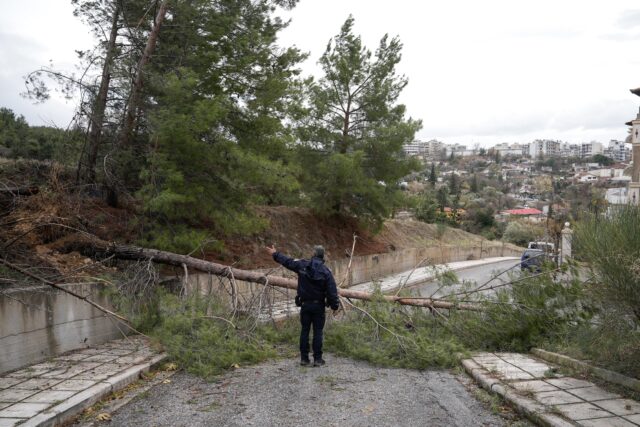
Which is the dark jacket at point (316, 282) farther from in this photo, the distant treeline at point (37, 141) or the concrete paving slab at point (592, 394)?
the distant treeline at point (37, 141)

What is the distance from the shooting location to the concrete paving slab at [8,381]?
641 cm

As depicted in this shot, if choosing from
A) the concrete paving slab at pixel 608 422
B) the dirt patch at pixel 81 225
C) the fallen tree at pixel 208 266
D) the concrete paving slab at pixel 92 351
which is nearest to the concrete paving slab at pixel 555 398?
the concrete paving slab at pixel 608 422

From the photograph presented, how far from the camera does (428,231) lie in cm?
3994

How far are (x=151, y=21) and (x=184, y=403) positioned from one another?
10574mm

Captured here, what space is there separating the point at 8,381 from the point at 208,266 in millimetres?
4602

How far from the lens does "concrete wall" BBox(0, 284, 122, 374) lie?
7070mm

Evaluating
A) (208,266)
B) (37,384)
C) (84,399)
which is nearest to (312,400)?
(84,399)

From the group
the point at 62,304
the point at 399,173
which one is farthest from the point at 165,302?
the point at 399,173

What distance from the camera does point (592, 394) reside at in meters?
6.14

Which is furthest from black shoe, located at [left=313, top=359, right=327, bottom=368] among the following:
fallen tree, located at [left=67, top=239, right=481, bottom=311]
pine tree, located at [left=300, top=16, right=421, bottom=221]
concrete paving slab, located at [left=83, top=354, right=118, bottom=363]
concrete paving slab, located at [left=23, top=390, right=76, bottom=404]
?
pine tree, located at [left=300, top=16, right=421, bottom=221]

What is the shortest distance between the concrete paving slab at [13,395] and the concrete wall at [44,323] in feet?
3.04

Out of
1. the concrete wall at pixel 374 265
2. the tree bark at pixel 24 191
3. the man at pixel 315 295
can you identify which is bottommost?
the concrete wall at pixel 374 265

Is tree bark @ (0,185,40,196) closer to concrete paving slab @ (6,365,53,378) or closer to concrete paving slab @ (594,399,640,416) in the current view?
concrete paving slab @ (6,365,53,378)

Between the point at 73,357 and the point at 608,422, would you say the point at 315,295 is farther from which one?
the point at 608,422
